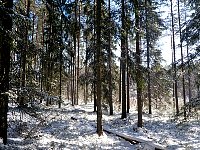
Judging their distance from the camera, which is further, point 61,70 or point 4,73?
→ point 61,70

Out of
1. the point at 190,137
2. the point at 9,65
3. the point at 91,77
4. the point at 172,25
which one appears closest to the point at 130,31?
the point at 9,65

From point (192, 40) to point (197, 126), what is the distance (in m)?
12.0

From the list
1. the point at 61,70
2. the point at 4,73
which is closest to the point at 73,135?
the point at 61,70

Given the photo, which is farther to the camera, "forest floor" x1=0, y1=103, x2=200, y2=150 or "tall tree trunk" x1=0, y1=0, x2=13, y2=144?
"forest floor" x1=0, y1=103, x2=200, y2=150

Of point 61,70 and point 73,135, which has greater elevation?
point 61,70

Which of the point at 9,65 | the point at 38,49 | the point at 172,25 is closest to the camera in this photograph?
the point at 38,49

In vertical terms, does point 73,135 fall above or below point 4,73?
below

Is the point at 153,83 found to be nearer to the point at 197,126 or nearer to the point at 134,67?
the point at 197,126

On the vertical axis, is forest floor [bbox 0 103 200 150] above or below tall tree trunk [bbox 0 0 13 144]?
below

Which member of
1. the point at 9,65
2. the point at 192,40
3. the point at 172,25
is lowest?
the point at 9,65

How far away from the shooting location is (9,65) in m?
10.8

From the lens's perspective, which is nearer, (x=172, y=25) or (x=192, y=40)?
(x=192, y=40)

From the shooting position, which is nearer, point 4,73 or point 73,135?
point 4,73

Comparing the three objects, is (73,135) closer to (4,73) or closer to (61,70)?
(61,70)
